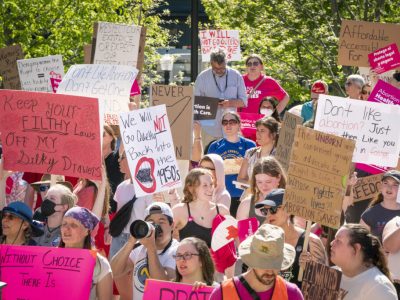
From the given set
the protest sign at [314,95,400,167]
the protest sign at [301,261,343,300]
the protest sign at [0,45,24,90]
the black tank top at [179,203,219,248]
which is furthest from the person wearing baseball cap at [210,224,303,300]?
the protest sign at [0,45,24,90]

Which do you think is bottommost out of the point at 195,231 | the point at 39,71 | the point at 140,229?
the point at 195,231

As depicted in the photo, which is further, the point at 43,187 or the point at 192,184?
the point at 43,187

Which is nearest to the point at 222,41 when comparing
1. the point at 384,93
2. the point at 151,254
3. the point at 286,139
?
the point at 384,93

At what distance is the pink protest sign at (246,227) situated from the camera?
841 cm

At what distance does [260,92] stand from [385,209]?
17.7 feet

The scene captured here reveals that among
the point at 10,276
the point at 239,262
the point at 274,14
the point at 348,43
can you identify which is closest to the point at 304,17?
the point at 274,14

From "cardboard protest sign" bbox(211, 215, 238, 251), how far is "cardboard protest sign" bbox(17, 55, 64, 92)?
215 inches

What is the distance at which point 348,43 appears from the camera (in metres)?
15.1

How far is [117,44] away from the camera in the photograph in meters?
13.9

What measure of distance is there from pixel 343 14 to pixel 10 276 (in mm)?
12607

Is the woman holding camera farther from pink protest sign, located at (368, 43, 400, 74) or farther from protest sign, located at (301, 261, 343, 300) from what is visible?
pink protest sign, located at (368, 43, 400, 74)

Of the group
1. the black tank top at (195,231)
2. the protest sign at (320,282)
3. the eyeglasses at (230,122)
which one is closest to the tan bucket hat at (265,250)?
the protest sign at (320,282)

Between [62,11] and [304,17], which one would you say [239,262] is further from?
[62,11]

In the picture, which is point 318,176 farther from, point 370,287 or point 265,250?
point 265,250
